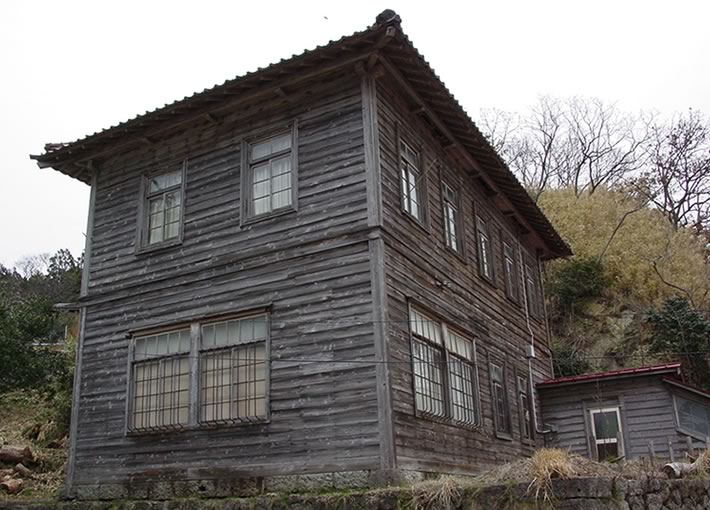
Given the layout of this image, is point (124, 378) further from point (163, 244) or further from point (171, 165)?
point (171, 165)

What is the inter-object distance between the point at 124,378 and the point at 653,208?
30.1 meters

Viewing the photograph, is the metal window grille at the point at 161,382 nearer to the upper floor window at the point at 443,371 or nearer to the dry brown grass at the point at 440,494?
the upper floor window at the point at 443,371

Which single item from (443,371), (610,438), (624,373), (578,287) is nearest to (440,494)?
(443,371)

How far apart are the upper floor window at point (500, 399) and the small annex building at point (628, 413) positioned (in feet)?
6.26

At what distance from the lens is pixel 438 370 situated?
12508 millimetres

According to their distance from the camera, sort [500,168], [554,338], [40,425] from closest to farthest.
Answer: [500,168] → [40,425] → [554,338]

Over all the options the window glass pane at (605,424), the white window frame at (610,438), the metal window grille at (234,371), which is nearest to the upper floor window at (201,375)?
the metal window grille at (234,371)

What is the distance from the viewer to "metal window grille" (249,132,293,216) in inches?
485

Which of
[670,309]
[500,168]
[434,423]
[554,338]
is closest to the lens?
[434,423]

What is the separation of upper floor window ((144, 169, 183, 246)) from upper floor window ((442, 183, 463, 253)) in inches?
201

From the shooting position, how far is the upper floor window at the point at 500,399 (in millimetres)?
15278

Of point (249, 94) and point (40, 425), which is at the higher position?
point (249, 94)

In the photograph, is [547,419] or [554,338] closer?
[547,419]

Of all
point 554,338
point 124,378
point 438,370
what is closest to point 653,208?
point 554,338
